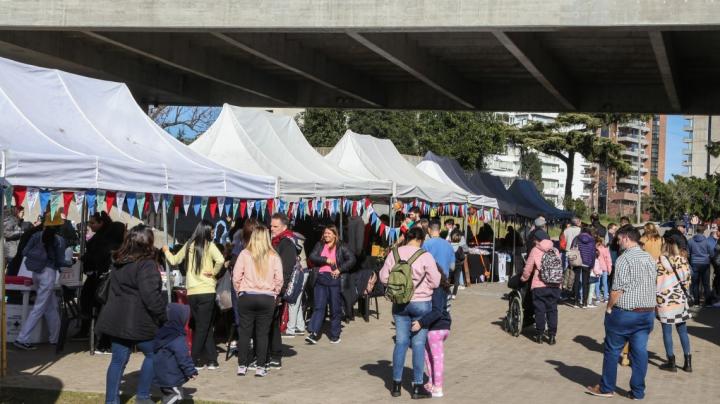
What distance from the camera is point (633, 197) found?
178625mm

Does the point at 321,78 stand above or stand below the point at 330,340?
above

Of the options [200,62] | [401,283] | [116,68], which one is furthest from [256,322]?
[116,68]

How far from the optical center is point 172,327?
902 centimetres

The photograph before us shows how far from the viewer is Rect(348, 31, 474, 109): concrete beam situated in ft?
66.5

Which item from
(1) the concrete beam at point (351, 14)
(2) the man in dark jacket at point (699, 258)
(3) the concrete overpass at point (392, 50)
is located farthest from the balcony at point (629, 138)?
(1) the concrete beam at point (351, 14)

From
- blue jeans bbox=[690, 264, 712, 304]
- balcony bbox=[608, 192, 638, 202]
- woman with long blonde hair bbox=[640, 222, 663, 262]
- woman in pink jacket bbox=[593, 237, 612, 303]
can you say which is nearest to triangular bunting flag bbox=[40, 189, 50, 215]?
Answer: woman with long blonde hair bbox=[640, 222, 663, 262]

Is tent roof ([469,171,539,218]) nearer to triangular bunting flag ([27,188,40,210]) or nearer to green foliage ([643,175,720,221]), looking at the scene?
triangular bunting flag ([27,188,40,210])

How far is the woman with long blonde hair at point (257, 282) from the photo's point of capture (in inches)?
417

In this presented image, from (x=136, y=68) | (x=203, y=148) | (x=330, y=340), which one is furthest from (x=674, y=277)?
(x=136, y=68)

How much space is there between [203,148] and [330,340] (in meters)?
4.10

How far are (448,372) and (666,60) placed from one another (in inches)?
411

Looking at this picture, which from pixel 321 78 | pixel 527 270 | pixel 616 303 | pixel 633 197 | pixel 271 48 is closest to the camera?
pixel 616 303

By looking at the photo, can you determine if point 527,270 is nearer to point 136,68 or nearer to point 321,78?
point 321,78

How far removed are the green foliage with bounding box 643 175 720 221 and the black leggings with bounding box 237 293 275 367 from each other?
43018mm
